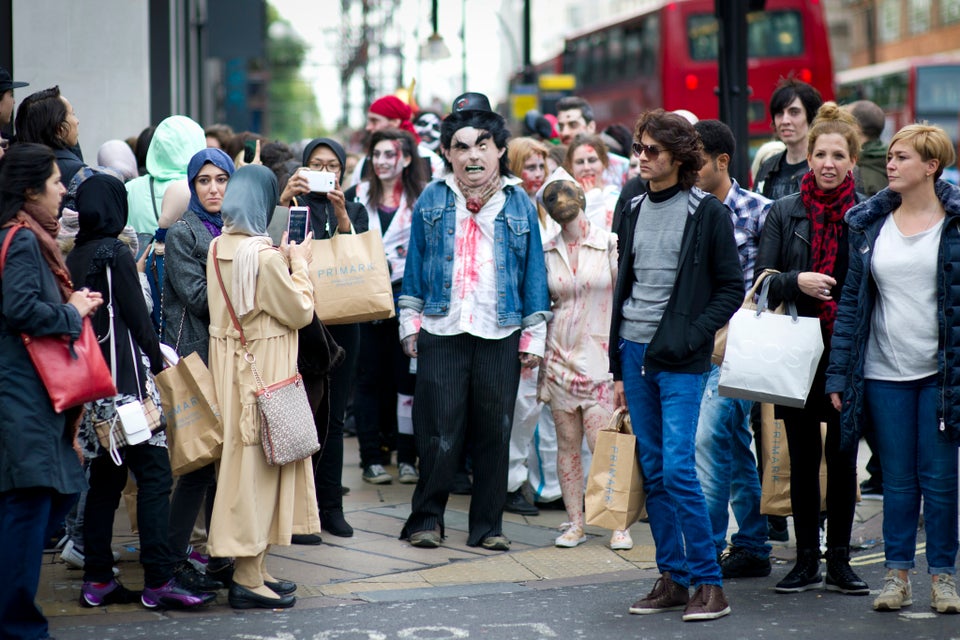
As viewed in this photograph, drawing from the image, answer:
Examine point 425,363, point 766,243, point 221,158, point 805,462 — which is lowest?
point 805,462

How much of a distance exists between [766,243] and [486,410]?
5.79 ft

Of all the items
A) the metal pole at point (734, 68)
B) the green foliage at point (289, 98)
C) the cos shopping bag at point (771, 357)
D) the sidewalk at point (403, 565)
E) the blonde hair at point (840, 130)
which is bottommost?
the sidewalk at point (403, 565)

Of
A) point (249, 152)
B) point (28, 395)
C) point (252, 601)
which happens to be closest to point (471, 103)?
point (249, 152)

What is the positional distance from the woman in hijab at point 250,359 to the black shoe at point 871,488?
415cm

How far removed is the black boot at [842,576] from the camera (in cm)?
593

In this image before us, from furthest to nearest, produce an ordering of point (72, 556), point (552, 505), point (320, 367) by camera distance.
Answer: point (552, 505), point (320, 367), point (72, 556)

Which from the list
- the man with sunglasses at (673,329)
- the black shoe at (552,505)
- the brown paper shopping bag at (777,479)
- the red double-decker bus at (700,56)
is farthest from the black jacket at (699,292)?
the red double-decker bus at (700,56)

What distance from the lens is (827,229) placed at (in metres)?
5.96

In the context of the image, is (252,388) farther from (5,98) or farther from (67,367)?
(5,98)

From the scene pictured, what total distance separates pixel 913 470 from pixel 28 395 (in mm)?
3612

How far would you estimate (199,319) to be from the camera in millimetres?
5992

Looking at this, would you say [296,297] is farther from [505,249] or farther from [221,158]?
[505,249]

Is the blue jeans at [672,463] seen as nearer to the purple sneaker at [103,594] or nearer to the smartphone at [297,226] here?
the smartphone at [297,226]

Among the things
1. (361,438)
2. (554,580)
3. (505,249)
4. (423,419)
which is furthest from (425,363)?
(361,438)
